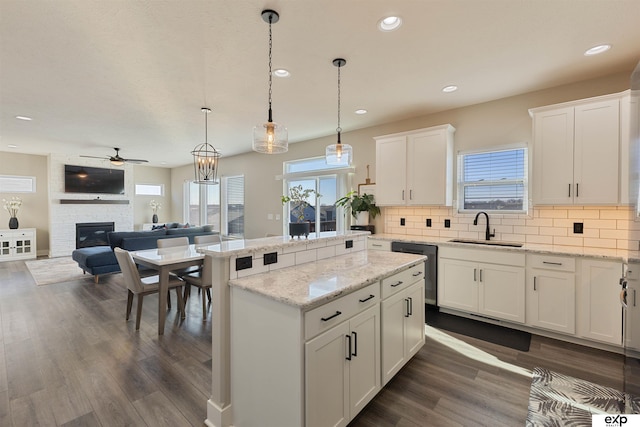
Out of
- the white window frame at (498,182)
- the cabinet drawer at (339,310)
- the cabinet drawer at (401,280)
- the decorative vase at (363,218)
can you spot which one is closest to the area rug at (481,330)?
the cabinet drawer at (401,280)

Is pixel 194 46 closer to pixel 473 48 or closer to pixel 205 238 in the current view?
pixel 473 48

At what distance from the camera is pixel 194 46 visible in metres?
2.43

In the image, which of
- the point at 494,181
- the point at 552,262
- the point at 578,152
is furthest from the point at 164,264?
the point at 578,152

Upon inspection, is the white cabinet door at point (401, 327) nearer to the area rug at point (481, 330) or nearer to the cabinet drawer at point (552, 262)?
the area rug at point (481, 330)

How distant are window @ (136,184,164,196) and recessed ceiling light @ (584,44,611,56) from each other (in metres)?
10.9

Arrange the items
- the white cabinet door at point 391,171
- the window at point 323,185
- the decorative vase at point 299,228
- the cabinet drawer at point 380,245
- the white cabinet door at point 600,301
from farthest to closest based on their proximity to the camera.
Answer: the window at point 323,185 → the white cabinet door at point 391,171 → the cabinet drawer at point 380,245 → the white cabinet door at point 600,301 → the decorative vase at point 299,228

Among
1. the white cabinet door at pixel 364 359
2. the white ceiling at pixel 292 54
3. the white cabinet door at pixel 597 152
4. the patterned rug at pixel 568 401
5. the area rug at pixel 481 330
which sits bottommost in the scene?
the area rug at pixel 481 330

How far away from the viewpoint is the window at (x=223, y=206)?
7496 millimetres

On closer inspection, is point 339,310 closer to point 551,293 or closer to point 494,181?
point 551,293

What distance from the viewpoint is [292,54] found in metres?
2.57

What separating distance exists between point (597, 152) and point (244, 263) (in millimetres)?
3551

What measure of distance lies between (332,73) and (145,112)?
9.56 feet

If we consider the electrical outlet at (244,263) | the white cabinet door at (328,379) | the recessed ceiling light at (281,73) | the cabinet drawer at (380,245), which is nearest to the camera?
the white cabinet door at (328,379)

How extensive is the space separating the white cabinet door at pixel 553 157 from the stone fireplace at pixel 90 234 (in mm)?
9646
